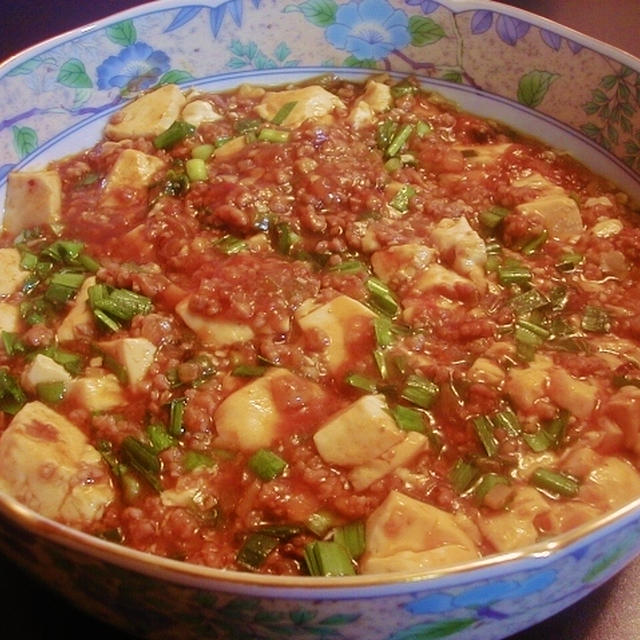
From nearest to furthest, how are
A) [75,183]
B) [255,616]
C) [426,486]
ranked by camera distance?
[255,616], [426,486], [75,183]

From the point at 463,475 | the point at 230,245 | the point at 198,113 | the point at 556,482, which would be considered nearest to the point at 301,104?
the point at 198,113

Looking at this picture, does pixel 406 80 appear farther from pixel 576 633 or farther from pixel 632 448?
pixel 576 633

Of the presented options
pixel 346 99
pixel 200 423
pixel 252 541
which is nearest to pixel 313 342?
pixel 200 423

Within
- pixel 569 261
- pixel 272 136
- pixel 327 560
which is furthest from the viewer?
pixel 272 136

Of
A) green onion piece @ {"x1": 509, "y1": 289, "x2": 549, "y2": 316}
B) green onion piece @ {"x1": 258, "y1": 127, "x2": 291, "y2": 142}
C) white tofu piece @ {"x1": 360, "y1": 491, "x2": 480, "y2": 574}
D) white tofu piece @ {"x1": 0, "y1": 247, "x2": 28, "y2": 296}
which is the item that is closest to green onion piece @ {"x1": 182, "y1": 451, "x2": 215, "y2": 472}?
white tofu piece @ {"x1": 360, "y1": 491, "x2": 480, "y2": 574}

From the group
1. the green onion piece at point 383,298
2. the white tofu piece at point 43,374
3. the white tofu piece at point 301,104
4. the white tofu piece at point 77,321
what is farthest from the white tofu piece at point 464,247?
the white tofu piece at point 43,374

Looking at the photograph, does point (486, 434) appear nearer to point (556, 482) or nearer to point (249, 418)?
point (556, 482)

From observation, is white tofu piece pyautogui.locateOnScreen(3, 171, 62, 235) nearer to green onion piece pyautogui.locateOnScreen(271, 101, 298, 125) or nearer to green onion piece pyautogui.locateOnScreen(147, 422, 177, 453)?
green onion piece pyautogui.locateOnScreen(271, 101, 298, 125)
